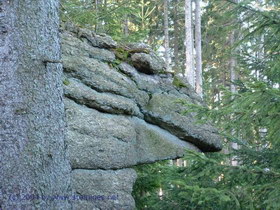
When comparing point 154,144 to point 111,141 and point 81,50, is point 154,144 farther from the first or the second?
point 81,50

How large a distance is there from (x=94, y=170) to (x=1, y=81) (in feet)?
8.41

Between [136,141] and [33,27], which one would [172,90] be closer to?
[136,141]

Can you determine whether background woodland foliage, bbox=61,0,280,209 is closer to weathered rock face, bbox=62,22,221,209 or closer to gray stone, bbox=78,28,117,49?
weathered rock face, bbox=62,22,221,209

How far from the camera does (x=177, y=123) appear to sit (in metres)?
5.98

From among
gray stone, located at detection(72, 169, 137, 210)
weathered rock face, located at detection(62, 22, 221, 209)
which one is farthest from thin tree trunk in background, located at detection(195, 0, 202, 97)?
gray stone, located at detection(72, 169, 137, 210)

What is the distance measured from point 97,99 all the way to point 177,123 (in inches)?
61.2

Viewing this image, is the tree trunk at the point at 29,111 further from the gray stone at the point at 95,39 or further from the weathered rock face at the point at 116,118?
the gray stone at the point at 95,39

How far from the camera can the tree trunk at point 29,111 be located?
8.51 feet

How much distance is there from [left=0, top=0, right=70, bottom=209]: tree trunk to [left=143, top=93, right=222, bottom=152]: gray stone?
10.5 ft

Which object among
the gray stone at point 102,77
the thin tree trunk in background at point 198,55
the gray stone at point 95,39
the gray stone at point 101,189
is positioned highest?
the thin tree trunk in background at point 198,55

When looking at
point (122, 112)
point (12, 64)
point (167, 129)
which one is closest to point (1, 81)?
point (12, 64)

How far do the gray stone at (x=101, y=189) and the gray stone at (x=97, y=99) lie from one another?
1.05 metres

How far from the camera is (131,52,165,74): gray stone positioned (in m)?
6.32

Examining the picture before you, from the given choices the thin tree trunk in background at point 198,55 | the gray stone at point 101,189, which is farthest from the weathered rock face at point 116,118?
the thin tree trunk in background at point 198,55
